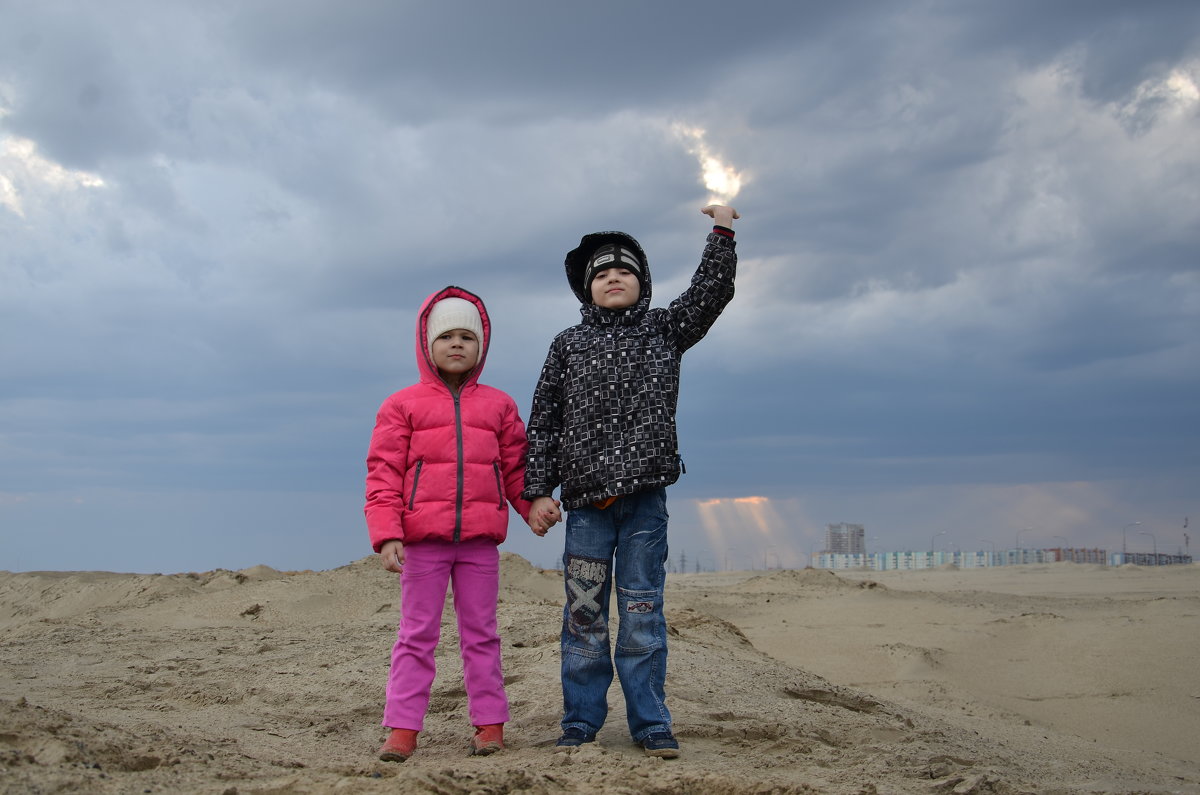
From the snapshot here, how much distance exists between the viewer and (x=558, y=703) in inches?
168

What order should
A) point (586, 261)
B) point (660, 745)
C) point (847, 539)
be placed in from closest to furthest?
point (660, 745) < point (586, 261) < point (847, 539)

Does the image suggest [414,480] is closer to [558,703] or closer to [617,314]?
[617,314]

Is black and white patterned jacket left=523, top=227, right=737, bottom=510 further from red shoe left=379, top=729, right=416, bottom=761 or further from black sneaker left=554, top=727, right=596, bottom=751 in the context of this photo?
red shoe left=379, top=729, right=416, bottom=761

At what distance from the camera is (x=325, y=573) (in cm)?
1001

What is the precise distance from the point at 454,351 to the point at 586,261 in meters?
0.76

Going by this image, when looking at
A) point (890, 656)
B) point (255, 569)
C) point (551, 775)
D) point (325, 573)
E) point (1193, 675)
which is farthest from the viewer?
point (255, 569)

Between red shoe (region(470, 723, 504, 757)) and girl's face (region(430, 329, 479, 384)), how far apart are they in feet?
4.73

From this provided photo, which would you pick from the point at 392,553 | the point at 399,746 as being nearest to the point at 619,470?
the point at 392,553

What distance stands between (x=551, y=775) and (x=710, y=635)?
4.42 m

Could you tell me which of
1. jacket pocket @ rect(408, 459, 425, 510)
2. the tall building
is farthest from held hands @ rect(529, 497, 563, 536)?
the tall building

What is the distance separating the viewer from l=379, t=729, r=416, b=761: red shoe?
11.3ft

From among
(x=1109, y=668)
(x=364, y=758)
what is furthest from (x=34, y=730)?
(x=1109, y=668)

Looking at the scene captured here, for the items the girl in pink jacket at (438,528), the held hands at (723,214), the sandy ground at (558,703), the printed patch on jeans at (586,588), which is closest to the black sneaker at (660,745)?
the sandy ground at (558,703)

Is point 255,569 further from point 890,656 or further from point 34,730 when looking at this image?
point 34,730
